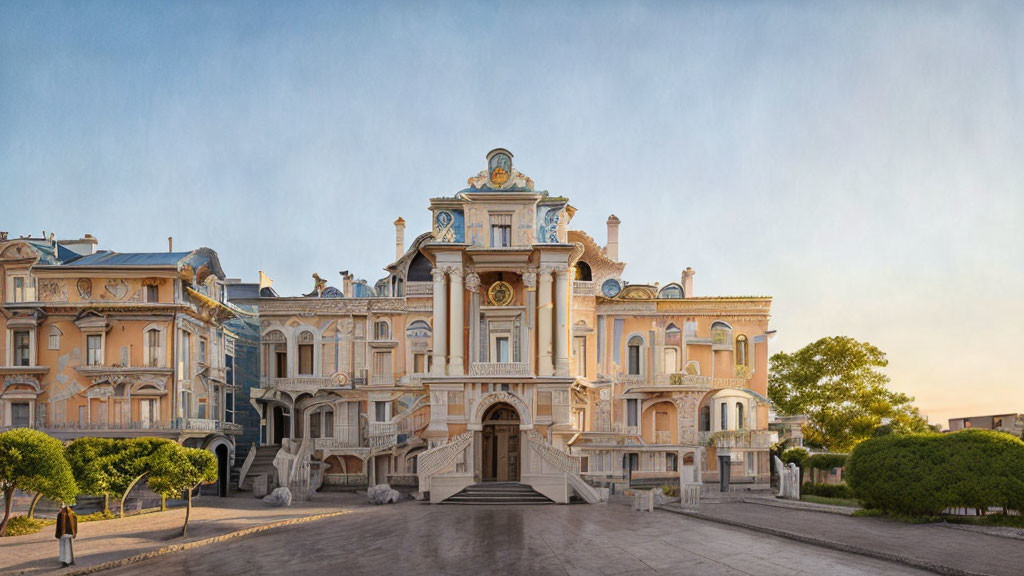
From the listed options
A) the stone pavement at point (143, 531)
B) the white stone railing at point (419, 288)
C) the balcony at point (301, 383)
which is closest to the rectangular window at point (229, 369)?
the balcony at point (301, 383)

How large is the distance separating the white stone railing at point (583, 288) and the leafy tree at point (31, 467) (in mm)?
26872

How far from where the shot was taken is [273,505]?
3534cm

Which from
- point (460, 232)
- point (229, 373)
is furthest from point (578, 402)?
point (229, 373)

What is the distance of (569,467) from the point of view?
1372 inches

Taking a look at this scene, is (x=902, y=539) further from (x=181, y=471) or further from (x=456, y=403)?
(x=456, y=403)

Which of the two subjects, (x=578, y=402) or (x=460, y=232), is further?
(x=578, y=402)

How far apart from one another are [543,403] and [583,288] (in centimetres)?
996

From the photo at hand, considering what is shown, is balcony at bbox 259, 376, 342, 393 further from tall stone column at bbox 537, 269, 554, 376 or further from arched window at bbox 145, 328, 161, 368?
tall stone column at bbox 537, 269, 554, 376

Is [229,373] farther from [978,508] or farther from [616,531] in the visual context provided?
[978,508]

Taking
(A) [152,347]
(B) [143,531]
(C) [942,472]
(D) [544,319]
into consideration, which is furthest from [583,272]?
(B) [143,531]

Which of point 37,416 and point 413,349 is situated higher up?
point 413,349

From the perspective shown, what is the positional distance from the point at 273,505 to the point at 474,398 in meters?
9.77

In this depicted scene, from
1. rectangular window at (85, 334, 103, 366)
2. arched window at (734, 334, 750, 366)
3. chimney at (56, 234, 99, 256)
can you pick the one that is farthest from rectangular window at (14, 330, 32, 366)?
arched window at (734, 334, 750, 366)

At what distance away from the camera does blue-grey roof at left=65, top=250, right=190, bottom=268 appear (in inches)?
1567
